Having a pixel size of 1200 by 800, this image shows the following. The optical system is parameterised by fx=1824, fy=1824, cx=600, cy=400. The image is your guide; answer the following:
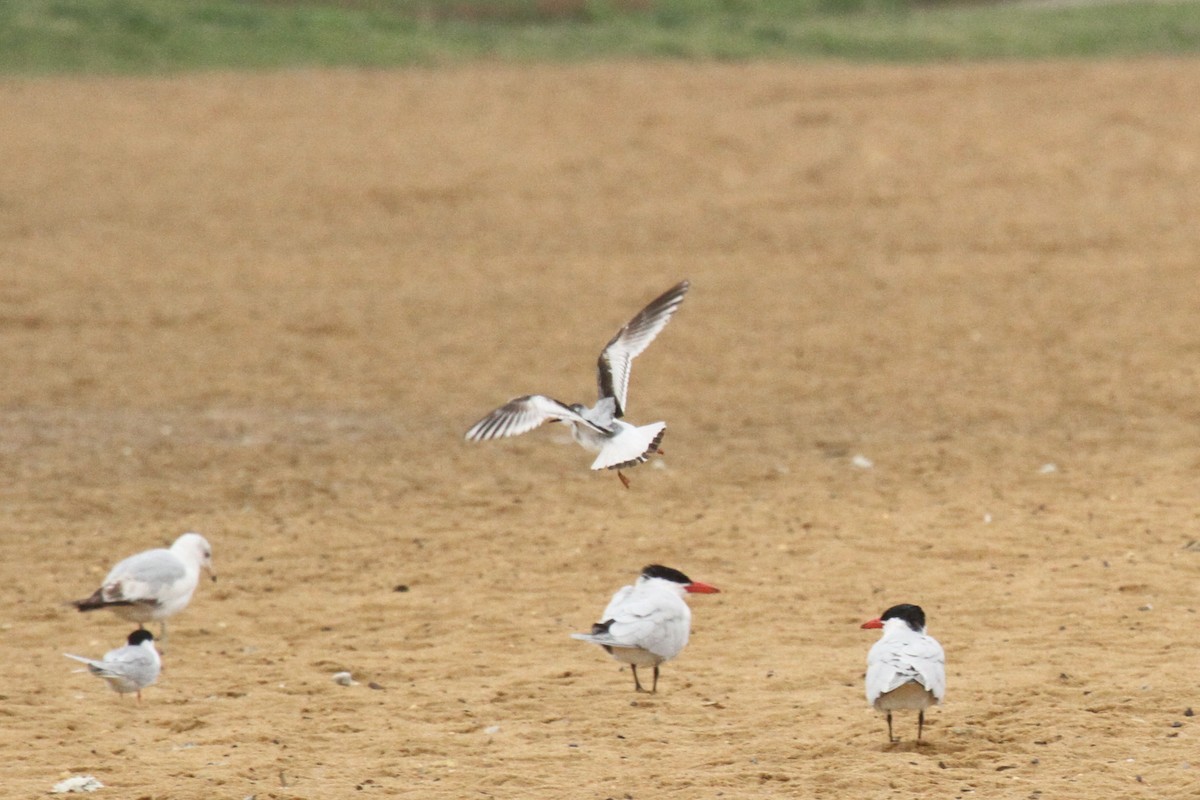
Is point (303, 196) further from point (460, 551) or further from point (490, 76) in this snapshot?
point (460, 551)

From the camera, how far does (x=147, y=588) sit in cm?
823

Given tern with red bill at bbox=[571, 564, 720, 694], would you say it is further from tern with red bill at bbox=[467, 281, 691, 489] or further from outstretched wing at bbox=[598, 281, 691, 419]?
outstretched wing at bbox=[598, 281, 691, 419]

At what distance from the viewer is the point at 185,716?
7.56 metres

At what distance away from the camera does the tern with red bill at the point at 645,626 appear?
7.43m

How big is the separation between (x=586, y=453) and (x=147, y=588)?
14.4ft

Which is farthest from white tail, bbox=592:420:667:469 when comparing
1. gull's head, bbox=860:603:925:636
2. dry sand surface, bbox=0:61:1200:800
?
gull's head, bbox=860:603:925:636

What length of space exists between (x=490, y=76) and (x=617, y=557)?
1862 centimetres

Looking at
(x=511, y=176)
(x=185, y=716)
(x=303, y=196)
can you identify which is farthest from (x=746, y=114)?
(x=185, y=716)

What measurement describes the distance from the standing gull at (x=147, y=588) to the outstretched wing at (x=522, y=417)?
167cm

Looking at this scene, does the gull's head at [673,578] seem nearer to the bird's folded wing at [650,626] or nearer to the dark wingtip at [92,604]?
the bird's folded wing at [650,626]

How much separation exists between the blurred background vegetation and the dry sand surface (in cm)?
379

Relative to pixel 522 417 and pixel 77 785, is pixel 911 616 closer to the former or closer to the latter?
pixel 522 417

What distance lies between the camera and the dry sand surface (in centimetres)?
719

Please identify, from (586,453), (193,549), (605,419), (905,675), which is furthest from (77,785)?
(586,453)
